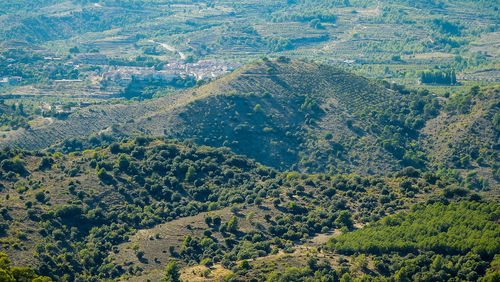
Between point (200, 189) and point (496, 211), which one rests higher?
point (496, 211)

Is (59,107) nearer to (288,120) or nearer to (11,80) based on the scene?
(11,80)

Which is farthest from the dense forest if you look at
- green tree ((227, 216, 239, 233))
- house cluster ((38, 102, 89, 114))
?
house cluster ((38, 102, 89, 114))

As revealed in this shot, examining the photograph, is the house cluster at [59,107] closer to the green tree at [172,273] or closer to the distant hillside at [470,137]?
the distant hillside at [470,137]

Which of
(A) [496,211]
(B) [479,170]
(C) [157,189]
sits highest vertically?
(A) [496,211]

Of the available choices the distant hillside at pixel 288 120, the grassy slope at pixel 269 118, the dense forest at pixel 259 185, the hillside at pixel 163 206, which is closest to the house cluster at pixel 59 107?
the dense forest at pixel 259 185

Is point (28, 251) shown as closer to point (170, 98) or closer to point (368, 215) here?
point (368, 215)

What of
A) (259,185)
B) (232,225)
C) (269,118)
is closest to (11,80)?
(269,118)

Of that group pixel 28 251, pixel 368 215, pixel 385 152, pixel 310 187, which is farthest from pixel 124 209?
pixel 385 152
